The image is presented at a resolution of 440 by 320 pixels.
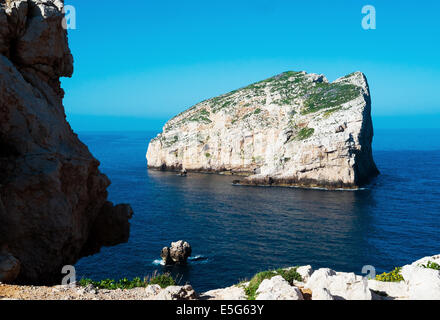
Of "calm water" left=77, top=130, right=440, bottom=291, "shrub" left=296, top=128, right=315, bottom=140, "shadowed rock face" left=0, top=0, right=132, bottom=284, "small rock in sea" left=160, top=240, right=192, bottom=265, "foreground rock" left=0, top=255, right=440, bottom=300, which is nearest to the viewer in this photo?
"foreground rock" left=0, top=255, right=440, bottom=300

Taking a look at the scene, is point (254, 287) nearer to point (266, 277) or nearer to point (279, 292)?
point (266, 277)

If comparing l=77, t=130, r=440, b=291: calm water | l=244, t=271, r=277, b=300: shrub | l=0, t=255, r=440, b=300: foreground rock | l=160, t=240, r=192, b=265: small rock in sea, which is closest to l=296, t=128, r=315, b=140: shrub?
l=77, t=130, r=440, b=291: calm water

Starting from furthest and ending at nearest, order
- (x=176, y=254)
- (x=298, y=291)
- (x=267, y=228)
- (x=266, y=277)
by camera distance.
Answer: (x=267, y=228) → (x=176, y=254) → (x=266, y=277) → (x=298, y=291)

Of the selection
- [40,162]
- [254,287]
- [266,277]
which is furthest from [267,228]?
[254,287]

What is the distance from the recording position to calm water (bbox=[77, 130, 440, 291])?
5022 centimetres

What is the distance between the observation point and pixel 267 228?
221 feet

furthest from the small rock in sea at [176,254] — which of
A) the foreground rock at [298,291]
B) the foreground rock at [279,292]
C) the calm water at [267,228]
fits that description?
the foreground rock at [279,292]

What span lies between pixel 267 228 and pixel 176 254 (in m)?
21.4

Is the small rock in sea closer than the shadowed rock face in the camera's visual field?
No

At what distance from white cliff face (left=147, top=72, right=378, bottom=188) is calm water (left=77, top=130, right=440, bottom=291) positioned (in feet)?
29.7

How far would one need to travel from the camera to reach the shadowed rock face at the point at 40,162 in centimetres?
2375

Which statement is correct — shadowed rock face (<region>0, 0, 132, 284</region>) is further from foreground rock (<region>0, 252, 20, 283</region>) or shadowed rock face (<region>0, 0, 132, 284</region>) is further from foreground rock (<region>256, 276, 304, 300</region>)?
foreground rock (<region>256, 276, 304, 300</region>)

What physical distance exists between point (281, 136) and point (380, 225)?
5987cm

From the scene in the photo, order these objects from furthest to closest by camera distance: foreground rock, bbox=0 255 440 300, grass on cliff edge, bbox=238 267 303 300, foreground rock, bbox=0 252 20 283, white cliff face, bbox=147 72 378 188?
white cliff face, bbox=147 72 378 188 < foreground rock, bbox=0 252 20 283 < grass on cliff edge, bbox=238 267 303 300 < foreground rock, bbox=0 255 440 300
